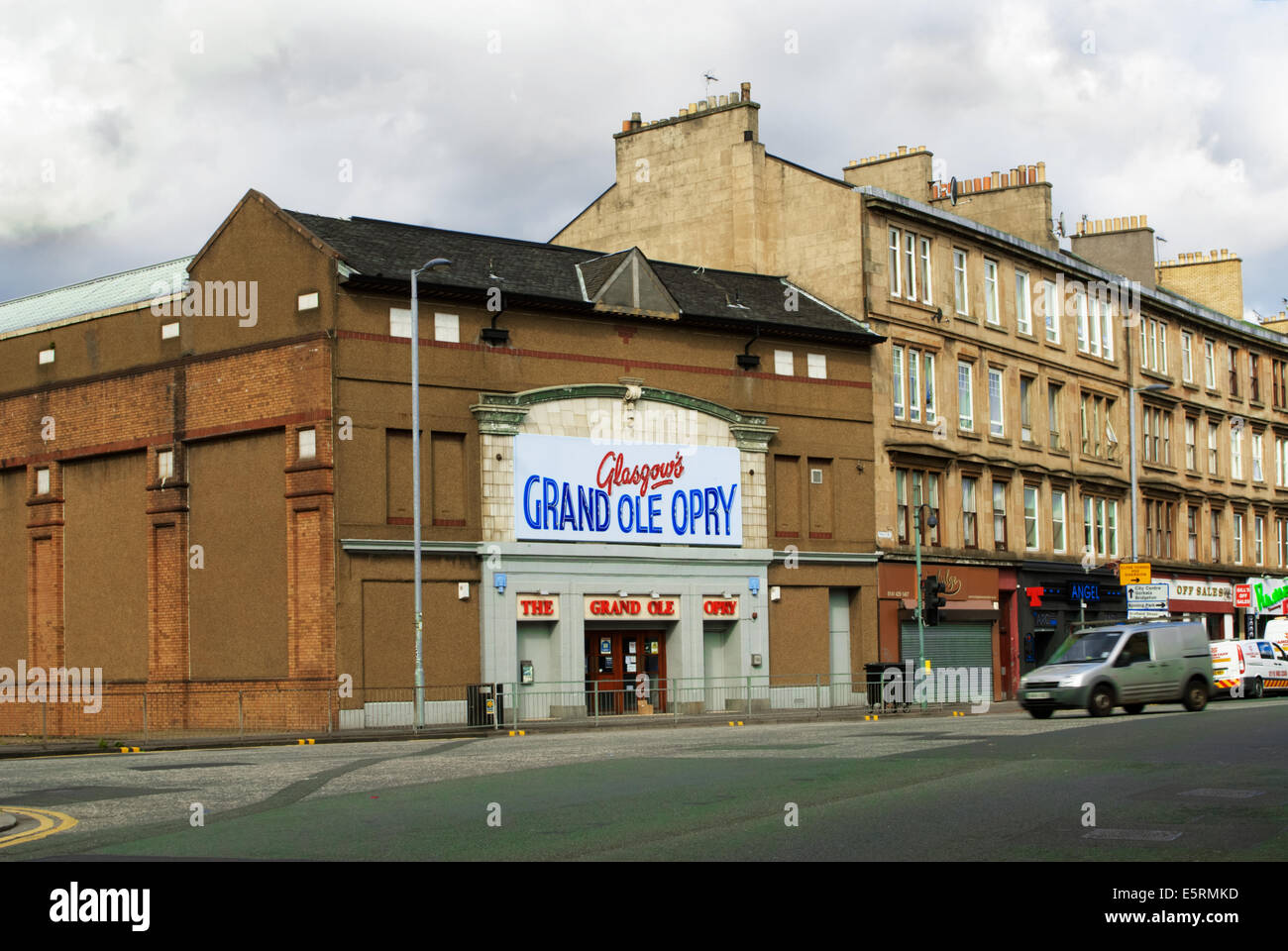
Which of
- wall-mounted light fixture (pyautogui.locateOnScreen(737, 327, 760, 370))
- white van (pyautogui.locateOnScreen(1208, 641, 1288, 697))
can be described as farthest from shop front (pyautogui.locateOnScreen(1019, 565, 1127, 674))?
wall-mounted light fixture (pyautogui.locateOnScreen(737, 327, 760, 370))

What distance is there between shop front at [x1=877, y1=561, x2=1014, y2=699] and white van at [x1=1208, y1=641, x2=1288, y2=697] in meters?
7.25

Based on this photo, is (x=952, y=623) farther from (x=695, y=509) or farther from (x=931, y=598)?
(x=695, y=509)

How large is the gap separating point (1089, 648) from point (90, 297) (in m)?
31.8

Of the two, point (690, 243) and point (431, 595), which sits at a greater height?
point (690, 243)

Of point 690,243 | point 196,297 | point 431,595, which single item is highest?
point 690,243

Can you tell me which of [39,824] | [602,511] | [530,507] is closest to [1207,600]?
[602,511]

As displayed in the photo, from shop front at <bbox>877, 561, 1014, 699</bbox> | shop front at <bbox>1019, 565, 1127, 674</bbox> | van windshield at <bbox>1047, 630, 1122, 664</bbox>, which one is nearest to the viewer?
van windshield at <bbox>1047, 630, 1122, 664</bbox>

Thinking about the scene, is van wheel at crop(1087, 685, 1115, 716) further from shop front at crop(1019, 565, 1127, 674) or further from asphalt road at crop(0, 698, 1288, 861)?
shop front at crop(1019, 565, 1127, 674)

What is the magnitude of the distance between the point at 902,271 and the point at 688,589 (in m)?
13.2

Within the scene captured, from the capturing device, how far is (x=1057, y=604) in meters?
52.2

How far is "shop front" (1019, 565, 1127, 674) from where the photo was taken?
165 feet
